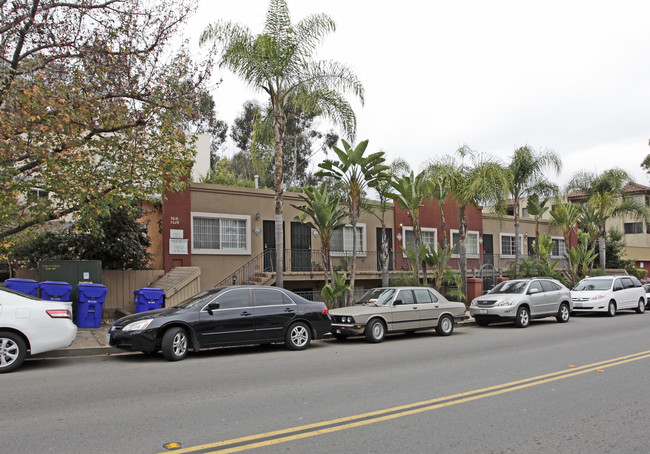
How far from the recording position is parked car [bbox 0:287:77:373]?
8.64 meters

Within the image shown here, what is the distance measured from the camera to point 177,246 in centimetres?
1788

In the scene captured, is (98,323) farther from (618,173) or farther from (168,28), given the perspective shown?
(618,173)

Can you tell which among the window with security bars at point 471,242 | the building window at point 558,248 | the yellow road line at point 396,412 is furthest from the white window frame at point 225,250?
the building window at point 558,248

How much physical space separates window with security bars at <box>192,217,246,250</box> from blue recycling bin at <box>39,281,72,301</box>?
5.69 m

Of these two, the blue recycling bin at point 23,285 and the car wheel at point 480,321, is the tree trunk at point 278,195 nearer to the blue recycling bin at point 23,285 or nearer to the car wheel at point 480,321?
the blue recycling bin at point 23,285

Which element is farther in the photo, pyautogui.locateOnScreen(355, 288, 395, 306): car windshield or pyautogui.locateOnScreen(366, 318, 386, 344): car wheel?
pyautogui.locateOnScreen(355, 288, 395, 306): car windshield

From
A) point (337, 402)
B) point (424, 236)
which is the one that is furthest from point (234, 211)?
point (337, 402)

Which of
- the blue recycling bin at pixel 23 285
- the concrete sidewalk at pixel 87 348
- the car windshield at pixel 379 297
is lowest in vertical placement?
the concrete sidewalk at pixel 87 348

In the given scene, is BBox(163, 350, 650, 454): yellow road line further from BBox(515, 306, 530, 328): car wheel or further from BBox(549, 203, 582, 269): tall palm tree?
BBox(549, 203, 582, 269): tall palm tree

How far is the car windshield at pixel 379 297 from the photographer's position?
1356cm

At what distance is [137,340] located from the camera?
31.9 ft

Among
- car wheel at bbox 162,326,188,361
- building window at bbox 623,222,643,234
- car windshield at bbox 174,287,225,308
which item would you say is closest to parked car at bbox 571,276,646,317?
car windshield at bbox 174,287,225,308

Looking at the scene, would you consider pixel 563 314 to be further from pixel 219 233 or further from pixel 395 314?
pixel 219 233

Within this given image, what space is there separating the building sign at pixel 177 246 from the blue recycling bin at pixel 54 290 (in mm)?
4767
